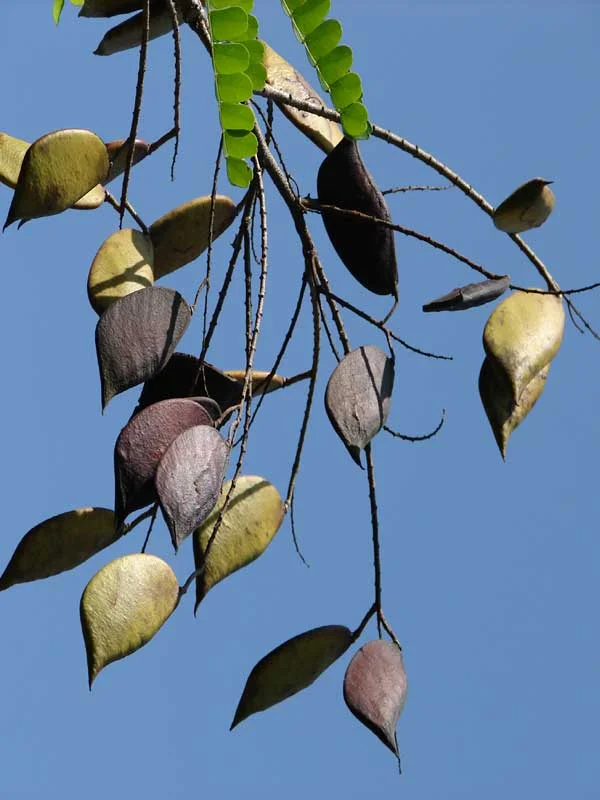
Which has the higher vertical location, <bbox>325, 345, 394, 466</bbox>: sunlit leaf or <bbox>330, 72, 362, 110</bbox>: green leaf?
<bbox>330, 72, 362, 110</bbox>: green leaf

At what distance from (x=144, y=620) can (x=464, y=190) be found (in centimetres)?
35

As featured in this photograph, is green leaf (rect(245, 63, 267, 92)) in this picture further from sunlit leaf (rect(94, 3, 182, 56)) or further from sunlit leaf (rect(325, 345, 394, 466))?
sunlit leaf (rect(325, 345, 394, 466))

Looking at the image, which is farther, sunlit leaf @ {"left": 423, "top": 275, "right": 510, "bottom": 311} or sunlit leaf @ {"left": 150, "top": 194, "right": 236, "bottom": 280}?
sunlit leaf @ {"left": 150, "top": 194, "right": 236, "bottom": 280}


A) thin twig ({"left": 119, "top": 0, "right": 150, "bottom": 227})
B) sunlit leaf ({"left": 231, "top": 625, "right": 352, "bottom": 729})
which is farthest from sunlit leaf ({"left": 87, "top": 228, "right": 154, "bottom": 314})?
sunlit leaf ({"left": 231, "top": 625, "right": 352, "bottom": 729})

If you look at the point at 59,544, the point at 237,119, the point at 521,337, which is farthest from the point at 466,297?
the point at 59,544

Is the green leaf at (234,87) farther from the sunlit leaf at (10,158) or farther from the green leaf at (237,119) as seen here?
the sunlit leaf at (10,158)

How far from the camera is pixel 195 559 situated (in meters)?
0.86

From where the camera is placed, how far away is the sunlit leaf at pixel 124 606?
0.81 meters

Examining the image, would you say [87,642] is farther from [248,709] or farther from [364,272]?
[364,272]

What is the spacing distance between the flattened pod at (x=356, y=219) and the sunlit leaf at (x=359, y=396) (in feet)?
0.17

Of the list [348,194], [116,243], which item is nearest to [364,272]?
[348,194]

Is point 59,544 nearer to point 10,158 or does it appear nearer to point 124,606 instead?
point 124,606

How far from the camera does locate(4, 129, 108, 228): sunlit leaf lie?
0.87m

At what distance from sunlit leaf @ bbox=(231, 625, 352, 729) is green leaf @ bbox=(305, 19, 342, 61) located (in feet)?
1.22
